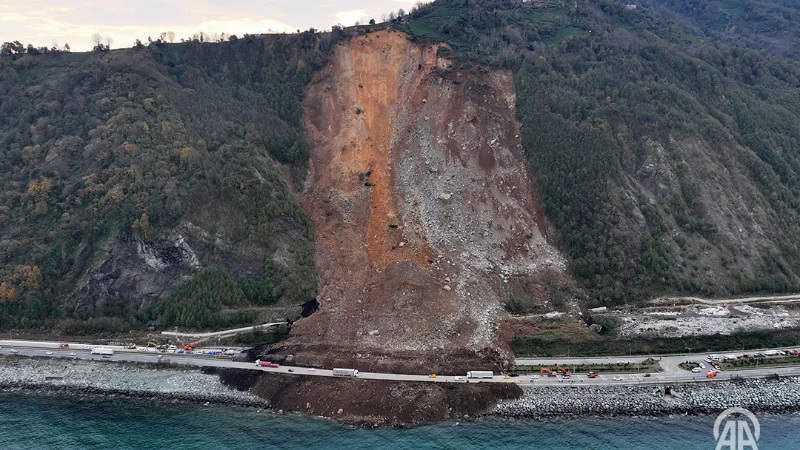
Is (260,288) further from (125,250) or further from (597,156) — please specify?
(597,156)

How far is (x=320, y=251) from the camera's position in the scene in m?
81.4

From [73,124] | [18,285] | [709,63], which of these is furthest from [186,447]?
[709,63]

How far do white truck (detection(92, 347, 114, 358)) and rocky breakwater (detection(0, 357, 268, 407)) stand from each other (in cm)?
123

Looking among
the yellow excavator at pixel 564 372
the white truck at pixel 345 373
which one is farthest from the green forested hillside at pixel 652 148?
the white truck at pixel 345 373

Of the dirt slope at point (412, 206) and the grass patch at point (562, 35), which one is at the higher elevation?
the grass patch at point (562, 35)

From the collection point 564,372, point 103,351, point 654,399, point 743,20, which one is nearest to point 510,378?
point 564,372

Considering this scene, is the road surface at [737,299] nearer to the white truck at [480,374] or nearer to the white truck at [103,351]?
the white truck at [480,374]

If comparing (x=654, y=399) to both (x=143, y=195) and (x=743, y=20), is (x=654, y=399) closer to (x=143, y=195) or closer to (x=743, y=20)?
(x=143, y=195)

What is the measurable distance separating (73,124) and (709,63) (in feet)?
400

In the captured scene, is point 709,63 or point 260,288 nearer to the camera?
point 260,288

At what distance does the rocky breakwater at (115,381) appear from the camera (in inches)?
2451

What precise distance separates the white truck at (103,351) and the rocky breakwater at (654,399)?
162 ft

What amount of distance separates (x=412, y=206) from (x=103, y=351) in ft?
157

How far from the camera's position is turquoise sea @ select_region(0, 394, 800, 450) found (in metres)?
52.8
